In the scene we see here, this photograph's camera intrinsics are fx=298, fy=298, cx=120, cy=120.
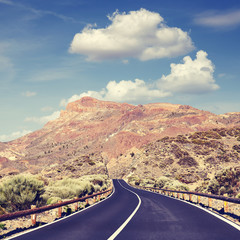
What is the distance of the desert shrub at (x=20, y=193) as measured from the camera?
16859 mm

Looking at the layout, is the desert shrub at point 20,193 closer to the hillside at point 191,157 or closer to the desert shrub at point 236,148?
the hillside at point 191,157

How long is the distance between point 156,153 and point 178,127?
6660 centimetres

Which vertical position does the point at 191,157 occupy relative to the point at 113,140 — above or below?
below

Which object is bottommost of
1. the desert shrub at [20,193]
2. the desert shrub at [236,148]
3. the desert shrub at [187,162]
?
the desert shrub at [187,162]

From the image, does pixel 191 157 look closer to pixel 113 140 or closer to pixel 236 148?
pixel 236 148

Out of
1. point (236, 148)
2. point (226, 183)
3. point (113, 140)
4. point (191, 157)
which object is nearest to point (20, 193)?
point (226, 183)

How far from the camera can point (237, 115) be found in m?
176

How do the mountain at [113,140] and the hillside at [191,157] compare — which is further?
the mountain at [113,140]

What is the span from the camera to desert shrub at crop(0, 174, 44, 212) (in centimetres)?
1686

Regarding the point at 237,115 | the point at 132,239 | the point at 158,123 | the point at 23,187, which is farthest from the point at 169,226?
the point at 237,115

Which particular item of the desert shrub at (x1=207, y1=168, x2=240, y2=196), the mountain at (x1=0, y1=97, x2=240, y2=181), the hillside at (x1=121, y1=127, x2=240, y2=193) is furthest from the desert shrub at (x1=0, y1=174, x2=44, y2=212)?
the mountain at (x1=0, y1=97, x2=240, y2=181)

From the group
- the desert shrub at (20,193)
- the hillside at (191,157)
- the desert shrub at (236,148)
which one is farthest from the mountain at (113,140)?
the desert shrub at (20,193)

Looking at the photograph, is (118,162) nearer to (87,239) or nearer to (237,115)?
(237,115)

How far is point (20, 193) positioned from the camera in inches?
690
